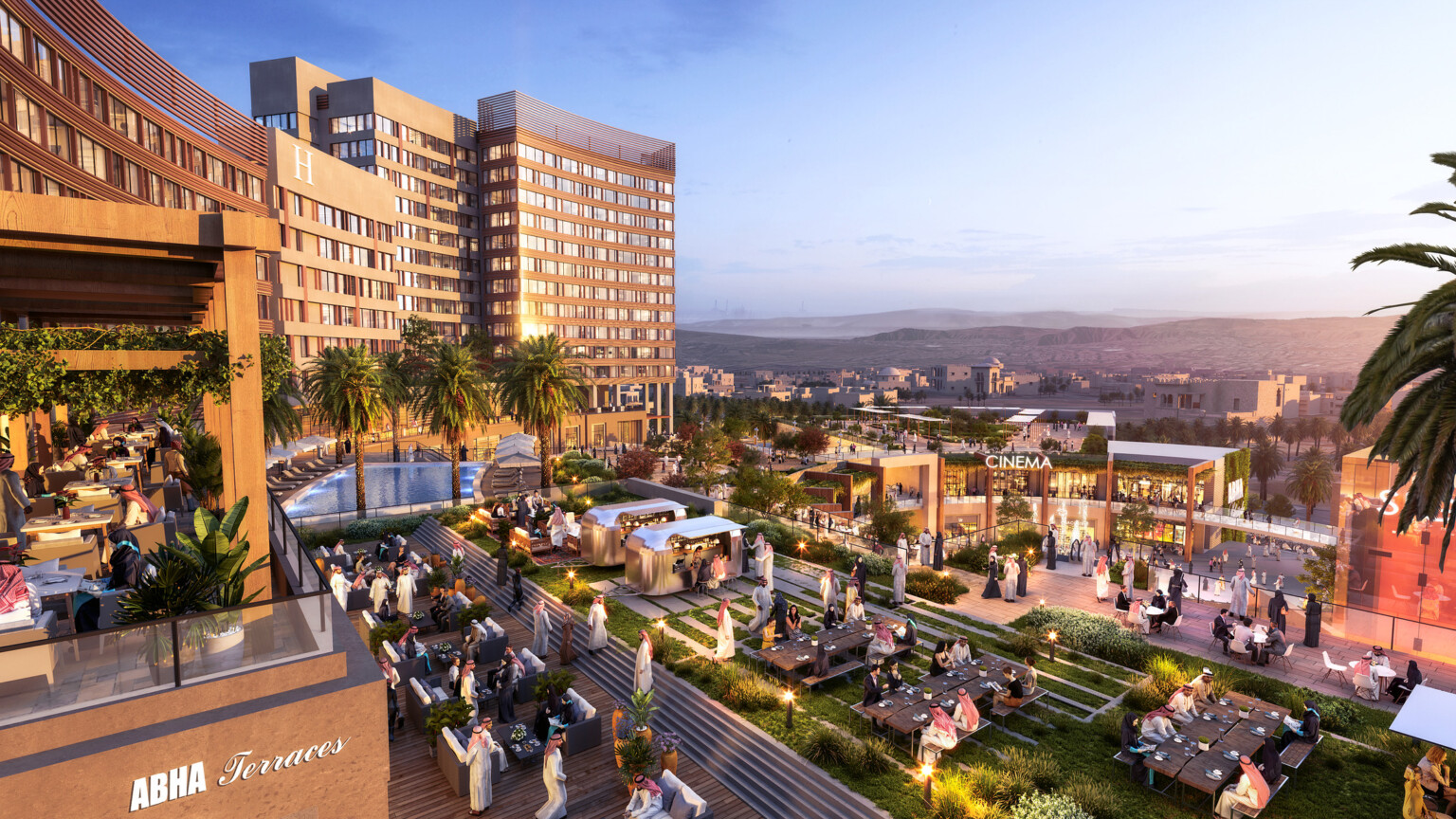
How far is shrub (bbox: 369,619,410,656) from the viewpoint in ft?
56.0

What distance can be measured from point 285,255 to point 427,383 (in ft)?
67.1

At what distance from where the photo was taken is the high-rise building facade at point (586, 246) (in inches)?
2921

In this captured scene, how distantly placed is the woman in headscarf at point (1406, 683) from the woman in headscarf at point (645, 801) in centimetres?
1708

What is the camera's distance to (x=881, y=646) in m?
17.0

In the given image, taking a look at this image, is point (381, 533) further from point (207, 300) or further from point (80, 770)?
point (80, 770)

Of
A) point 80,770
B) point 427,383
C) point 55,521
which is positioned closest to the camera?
point 80,770

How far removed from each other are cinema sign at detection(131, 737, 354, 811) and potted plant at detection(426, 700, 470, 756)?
6892 mm

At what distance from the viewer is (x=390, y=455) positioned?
46.5 metres

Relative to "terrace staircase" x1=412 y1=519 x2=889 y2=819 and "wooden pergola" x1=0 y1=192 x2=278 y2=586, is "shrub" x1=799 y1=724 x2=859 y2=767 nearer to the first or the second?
"terrace staircase" x1=412 y1=519 x2=889 y2=819

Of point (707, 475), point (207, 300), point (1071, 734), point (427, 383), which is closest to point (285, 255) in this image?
point (427, 383)

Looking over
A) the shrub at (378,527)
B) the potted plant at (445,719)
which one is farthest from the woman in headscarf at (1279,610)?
the shrub at (378,527)

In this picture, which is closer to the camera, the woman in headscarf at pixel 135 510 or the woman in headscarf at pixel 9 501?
the woman in headscarf at pixel 9 501

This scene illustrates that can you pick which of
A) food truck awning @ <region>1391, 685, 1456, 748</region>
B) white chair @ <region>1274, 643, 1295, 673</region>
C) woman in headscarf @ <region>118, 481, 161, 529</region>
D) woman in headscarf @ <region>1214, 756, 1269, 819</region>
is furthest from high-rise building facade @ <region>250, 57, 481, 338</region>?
food truck awning @ <region>1391, 685, 1456, 748</region>

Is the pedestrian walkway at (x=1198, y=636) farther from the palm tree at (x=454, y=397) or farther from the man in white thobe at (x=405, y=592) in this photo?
the palm tree at (x=454, y=397)
